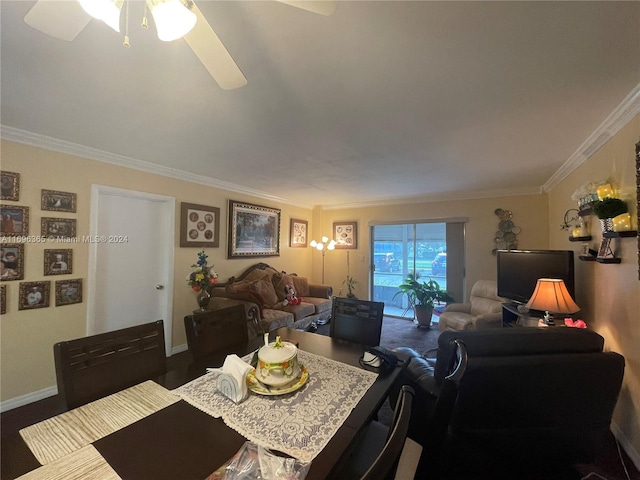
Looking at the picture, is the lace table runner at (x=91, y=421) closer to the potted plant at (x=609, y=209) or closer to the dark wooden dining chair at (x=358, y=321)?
the dark wooden dining chair at (x=358, y=321)

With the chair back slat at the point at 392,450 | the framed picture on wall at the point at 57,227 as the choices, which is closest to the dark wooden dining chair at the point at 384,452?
the chair back slat at the point at 392,450

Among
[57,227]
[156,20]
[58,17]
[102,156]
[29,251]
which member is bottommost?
[29,251]

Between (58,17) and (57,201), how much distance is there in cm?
221

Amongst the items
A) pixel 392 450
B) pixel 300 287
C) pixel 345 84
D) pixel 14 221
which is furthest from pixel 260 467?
pixel 300 287

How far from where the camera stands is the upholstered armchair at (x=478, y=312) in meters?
3.29

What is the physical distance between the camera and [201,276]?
336cm

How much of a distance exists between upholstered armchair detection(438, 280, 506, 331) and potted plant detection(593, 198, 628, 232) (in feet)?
5.61

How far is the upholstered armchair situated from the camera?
3293mm

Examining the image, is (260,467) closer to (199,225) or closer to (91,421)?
(91,421)

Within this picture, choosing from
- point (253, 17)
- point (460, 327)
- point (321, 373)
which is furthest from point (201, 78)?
point (460, 327)

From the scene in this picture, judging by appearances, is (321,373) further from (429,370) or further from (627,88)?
(627,88)

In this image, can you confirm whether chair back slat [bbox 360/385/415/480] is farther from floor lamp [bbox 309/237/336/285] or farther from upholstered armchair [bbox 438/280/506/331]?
floor lamp [bbox 309/237/336/285]

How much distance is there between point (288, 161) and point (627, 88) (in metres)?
2.57

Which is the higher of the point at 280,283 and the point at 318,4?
the point at 318,4
